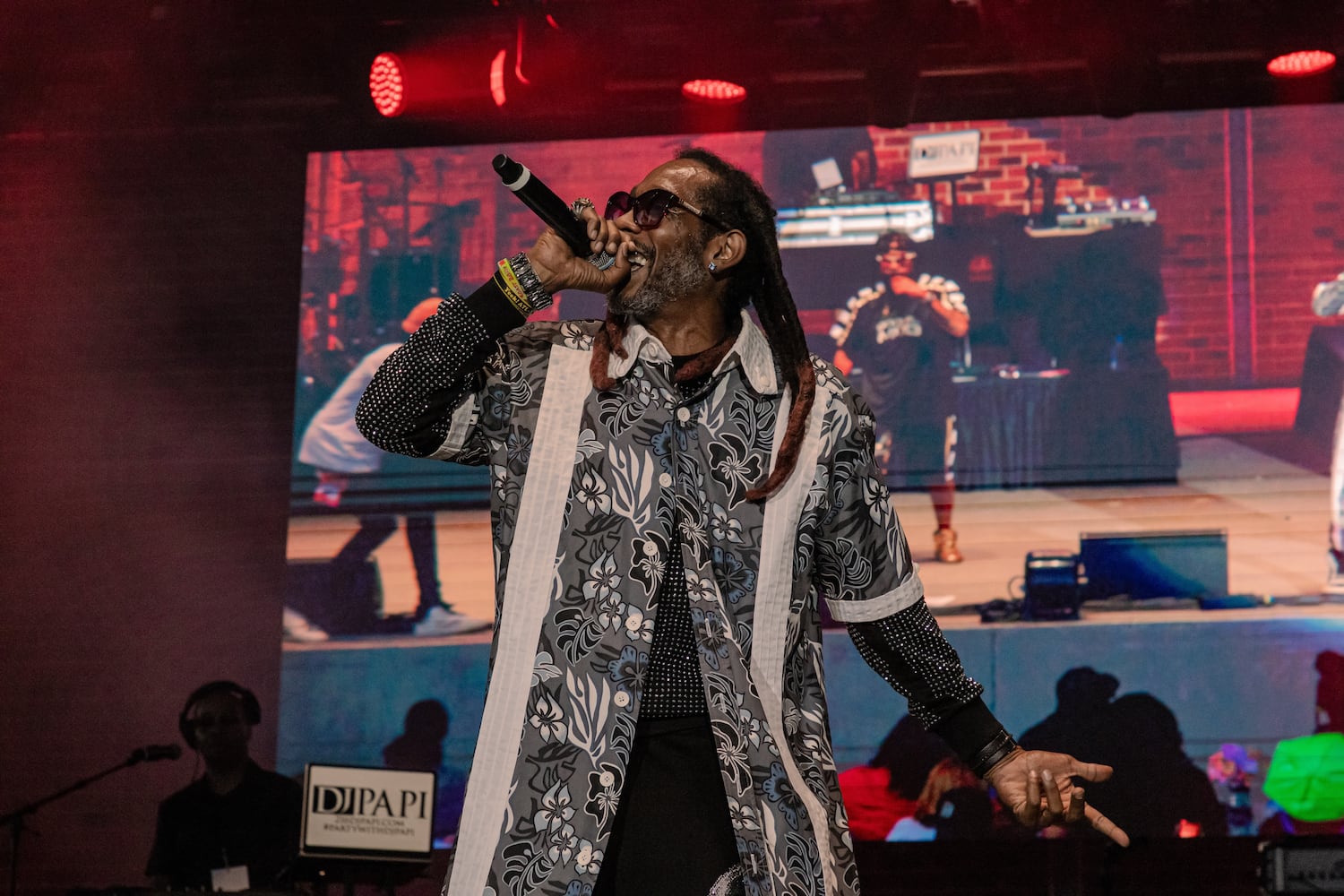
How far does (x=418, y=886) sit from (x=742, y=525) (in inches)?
152

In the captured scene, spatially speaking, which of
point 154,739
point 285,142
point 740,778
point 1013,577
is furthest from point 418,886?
point 740,778

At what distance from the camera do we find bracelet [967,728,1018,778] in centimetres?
192

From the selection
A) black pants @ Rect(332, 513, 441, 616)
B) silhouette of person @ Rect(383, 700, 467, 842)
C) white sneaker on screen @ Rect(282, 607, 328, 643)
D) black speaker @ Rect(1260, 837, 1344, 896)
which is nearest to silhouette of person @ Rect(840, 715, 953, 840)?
black speaker @ Rect(1260, 837, 1344, 896)

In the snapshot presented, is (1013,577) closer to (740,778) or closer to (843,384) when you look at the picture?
(843,384)

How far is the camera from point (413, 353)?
6.06 ft

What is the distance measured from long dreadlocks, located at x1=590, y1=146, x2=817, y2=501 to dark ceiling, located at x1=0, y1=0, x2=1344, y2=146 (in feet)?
10.5

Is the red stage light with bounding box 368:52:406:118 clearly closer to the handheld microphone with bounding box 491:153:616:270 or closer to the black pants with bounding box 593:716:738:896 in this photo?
the handheld microphone with bounding box 491:153:616:270

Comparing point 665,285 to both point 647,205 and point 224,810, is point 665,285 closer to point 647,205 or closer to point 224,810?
point 647,205

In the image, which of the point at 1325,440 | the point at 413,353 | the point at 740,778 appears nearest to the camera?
the point at 740,778

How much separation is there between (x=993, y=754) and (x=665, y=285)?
81 cm

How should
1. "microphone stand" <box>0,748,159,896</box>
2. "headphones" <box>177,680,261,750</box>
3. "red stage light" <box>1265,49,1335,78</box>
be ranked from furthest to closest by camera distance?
1. "headphones" <box>177,680,261,750</box>
2. "red stage light" <box>1265,49,1335,78</box>
3. "microphone stand" <box>0,748,159,896</box>

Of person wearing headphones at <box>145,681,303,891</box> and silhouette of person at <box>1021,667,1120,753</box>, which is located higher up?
silhouette of person at <box>1021,667,1120,753</box>

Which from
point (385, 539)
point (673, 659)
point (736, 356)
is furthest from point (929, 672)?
point (385, 539)

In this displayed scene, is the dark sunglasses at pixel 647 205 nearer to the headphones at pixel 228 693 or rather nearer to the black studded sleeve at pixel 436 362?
the black studded sleeve at pixel 436 362
